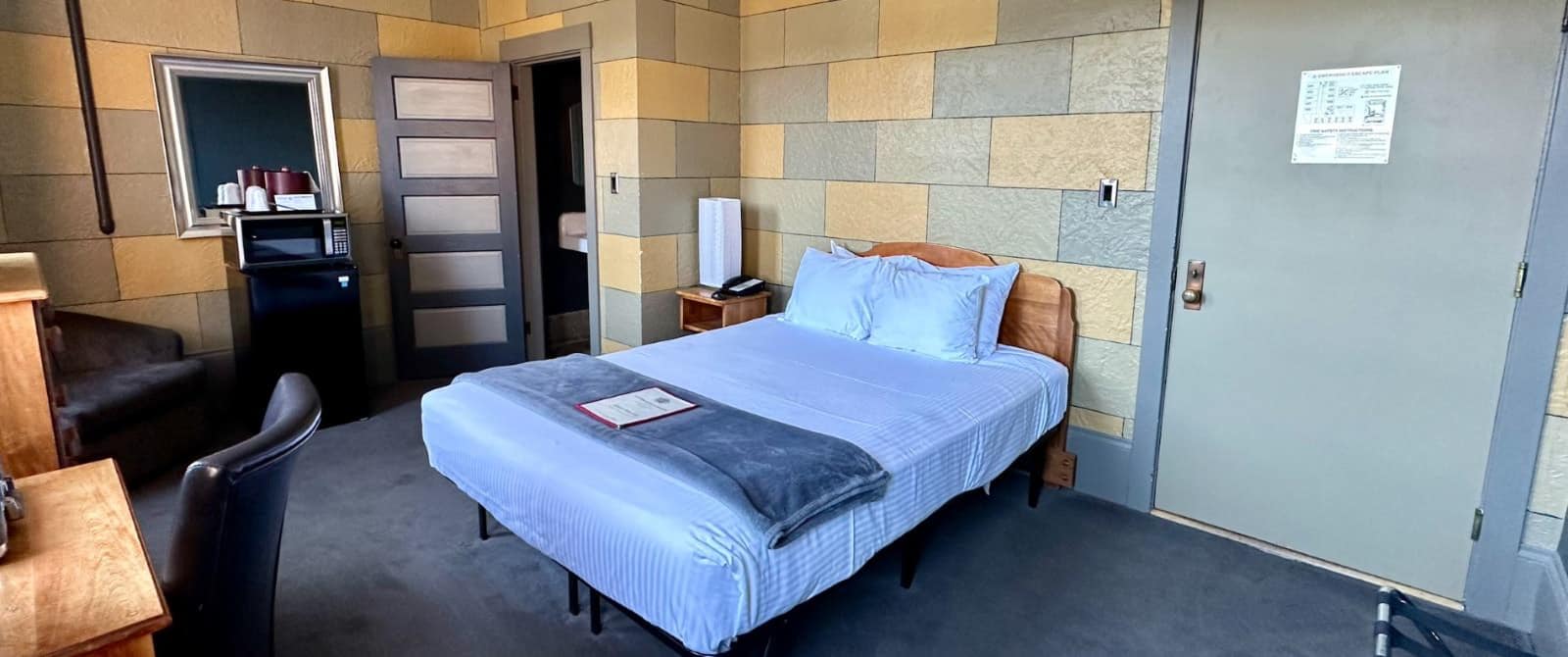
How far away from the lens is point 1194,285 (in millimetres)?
3070

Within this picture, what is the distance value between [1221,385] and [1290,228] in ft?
2.08

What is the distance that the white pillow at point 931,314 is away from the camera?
3.28 m

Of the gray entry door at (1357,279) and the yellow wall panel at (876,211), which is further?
the yellow wall panel at (876,211)

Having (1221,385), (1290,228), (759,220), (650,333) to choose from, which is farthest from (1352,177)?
(650,333)

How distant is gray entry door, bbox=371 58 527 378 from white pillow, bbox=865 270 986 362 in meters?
2.70

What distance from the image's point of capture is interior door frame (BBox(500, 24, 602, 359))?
14.4 feet

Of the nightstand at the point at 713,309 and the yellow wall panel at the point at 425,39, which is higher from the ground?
the yellow wall panel at the point at 425,39

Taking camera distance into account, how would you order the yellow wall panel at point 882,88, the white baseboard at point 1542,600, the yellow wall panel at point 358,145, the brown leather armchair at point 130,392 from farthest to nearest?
the yellow wall panel at point 358,145 → the yellow wall panel at point 882,88 → the brown leather armchair at point 130,392 → the white baseboard at point 1542,600

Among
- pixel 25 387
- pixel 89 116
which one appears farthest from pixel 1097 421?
pixel 89 116

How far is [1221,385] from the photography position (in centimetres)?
307

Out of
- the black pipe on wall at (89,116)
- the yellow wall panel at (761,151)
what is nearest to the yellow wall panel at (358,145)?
the black pipe on wall at (89,116)

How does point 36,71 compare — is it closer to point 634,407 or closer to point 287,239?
point 287,239

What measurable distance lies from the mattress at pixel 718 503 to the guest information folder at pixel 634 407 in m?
0.14

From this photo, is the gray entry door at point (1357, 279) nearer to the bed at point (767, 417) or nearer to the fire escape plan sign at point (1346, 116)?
the fire escape plan sign at point (1346, 116)
